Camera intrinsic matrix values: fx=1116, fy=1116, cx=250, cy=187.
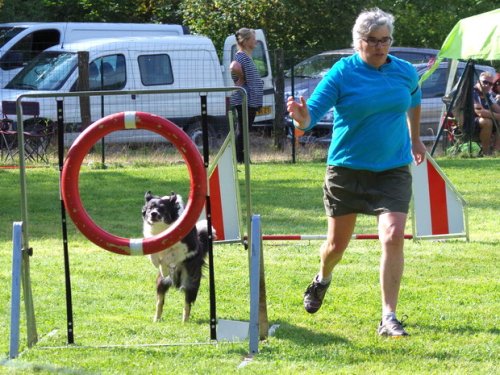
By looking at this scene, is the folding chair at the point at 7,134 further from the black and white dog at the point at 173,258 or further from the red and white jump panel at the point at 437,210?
→ the black and white dog at the point at 173,258

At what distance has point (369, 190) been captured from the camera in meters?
6.48

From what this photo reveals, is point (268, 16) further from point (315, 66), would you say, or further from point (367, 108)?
point (367, 108)

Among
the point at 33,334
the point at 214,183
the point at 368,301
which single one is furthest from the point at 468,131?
the point at 33,334

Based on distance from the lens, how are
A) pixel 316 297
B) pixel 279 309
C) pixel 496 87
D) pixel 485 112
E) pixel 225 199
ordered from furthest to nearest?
pixel 496 87, pixel 485 112, pixel 225 199, pixel 279 309, pixel 316 297

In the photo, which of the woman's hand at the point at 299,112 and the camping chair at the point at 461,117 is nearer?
the woman's hand at the point at 299,112

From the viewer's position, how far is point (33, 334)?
20.9 feet

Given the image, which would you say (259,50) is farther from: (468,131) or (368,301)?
(368,301)

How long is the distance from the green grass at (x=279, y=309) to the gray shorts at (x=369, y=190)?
0.74 m

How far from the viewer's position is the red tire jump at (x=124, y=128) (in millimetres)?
6012

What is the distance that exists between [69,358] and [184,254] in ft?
4.39

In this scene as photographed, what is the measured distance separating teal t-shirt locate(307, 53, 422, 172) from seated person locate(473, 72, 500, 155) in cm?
1218

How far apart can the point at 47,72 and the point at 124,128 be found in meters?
12.7

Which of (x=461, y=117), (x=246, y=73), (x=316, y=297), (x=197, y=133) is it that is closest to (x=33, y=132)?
(x=197, y=133)

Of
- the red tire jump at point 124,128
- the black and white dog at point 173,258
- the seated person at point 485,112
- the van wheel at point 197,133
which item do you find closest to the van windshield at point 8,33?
the van wheel at point 197,133
